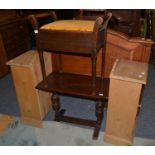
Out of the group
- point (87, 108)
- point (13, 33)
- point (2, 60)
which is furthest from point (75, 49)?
point (13, 33)

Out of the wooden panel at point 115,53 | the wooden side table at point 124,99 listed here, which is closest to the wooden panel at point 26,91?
the wooden panel at point 115,53

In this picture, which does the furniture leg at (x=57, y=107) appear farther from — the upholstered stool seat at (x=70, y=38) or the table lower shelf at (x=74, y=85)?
the upholstered stool seat at (x=70, y=38)

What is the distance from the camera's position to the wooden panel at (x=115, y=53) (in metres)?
1.62

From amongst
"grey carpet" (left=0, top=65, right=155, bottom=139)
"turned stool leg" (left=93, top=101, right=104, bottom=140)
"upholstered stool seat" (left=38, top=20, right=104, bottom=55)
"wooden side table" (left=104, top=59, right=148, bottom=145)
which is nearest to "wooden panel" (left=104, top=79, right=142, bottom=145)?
"wooden side table" (left=104, top=59, right=148, bottom=145)

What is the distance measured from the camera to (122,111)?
4.98 ft

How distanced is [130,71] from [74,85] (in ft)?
1.81

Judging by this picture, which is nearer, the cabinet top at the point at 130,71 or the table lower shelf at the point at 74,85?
the cabinet top at the point at 130,71

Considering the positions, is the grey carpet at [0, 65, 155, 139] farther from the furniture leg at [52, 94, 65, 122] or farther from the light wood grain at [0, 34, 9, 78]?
the light wood grain at [0, 34, 9, 78]

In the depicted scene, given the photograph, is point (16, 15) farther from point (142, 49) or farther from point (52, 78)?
point (142, 49)

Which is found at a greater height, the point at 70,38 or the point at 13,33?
the point at 70,38

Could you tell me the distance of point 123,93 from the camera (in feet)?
4.69

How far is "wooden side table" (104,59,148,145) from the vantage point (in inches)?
53.7

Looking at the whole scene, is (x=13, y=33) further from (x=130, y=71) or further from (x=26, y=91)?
(x=130, y=71)

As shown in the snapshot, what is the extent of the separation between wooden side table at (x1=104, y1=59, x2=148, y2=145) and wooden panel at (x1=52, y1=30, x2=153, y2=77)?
0.35 ft
